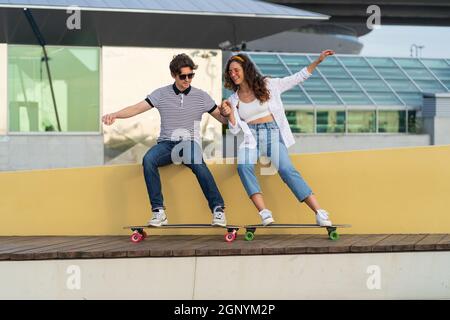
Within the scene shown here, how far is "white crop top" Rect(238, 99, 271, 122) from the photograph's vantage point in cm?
887

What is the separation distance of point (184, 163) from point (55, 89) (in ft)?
42.1

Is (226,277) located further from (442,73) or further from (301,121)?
(442,73)

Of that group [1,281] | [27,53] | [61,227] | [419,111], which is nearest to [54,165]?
[27,53]

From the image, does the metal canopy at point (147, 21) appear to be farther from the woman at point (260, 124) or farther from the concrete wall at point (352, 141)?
the concrete wall at point (352, 141)

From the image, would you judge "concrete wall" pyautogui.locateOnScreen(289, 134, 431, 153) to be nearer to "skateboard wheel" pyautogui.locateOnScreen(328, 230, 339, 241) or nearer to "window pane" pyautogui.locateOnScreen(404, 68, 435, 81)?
"window pane" pyautogui.locateOnScreen(404, 68, 435, 81)

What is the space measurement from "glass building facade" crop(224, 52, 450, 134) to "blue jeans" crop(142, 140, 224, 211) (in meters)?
26.1

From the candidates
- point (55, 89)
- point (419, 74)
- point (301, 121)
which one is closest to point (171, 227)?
point (55, 89)

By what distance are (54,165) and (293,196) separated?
13.1 metres

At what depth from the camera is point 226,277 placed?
799 centimetres

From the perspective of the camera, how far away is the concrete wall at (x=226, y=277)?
794cm

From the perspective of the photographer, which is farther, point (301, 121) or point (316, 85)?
point (316, 85)

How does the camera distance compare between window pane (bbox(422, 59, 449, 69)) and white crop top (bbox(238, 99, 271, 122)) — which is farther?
window pane (bbox(422, 59, 449, 69))

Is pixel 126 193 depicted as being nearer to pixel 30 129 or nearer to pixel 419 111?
pixel 30 129

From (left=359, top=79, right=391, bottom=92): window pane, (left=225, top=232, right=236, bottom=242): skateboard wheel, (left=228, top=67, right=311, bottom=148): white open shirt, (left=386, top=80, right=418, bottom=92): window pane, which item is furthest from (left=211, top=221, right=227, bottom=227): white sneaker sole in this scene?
(left=386, top=80, right=418, bottom=92): window pane
